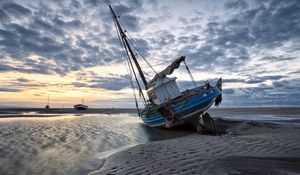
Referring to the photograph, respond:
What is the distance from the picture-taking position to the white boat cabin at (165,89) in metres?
28.3

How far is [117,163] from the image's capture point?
10.0m

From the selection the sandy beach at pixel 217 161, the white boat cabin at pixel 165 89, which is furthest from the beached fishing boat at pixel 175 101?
the sandy beach at pixel 217 161

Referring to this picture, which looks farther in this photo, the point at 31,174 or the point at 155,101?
the point at 155,101

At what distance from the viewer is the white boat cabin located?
28.3 meters

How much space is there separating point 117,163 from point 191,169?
3.50 metres

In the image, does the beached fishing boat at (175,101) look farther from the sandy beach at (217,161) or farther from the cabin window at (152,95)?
the sandy beach at (217,161)

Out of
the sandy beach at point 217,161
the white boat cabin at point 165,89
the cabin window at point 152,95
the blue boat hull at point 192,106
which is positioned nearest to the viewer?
the sandy beach at point 217,161

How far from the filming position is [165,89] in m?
28.5

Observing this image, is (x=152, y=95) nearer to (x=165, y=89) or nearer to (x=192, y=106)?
(x=165, y=89)

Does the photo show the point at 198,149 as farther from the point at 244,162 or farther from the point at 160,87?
the point at 160,87

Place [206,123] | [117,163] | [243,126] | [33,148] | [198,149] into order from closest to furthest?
1. [117,163]
2. [198,149]
3. [33,148]
4. [206,123]
5. [243,126]

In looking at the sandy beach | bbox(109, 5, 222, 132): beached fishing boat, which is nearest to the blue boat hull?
bbox(109, 5, 222, 132): beached fishing boat

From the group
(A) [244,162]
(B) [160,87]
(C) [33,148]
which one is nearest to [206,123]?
(B) [160,87]

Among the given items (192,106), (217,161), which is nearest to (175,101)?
(192,106)
